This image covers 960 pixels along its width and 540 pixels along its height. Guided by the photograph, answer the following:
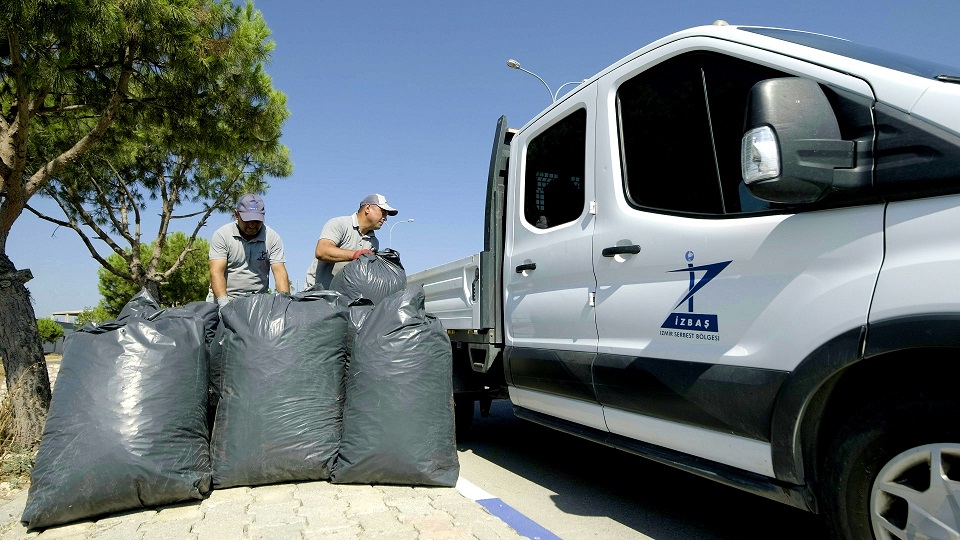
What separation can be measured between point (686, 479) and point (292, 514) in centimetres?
236

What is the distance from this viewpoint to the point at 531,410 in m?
3.76

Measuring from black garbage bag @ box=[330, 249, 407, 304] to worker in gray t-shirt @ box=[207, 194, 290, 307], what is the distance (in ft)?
2.07

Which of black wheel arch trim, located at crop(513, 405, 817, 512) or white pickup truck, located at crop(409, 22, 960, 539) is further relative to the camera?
black wheel arch trim, located at crop(513, 405, 817, 512)

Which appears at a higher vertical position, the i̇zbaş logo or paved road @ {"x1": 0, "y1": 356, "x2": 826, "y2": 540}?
the i̇zbaş logo

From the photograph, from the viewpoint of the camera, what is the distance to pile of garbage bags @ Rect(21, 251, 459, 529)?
306cm

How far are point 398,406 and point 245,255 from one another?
196 centimetres

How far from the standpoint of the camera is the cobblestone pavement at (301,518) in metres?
2.92

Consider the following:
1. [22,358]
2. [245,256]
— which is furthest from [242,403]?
[22,358]

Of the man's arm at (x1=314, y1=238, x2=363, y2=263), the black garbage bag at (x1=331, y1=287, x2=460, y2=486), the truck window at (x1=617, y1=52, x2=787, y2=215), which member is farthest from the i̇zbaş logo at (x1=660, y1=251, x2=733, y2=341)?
the man's arm at (x1=314, y1=238, x2=363, y2=263)

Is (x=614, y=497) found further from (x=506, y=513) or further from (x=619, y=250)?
(x=619, y=250)

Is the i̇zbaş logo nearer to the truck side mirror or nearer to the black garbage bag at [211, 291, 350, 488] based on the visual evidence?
the truck side mirror

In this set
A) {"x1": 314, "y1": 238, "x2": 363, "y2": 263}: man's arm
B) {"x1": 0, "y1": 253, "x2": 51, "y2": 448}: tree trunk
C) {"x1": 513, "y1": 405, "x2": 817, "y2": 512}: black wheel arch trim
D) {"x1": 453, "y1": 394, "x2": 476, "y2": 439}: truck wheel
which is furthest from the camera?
{"x1": 453, "y1": 394, "x2": 476, "y2": 439}: truck wheel

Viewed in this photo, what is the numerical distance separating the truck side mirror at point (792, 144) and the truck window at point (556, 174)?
1.37 m

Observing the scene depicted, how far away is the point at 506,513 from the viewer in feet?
10.6
